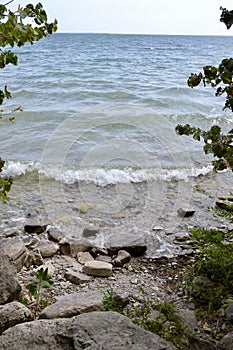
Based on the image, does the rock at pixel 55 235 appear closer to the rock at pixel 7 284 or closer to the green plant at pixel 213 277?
the rock at pixel 7 284

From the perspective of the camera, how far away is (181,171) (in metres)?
6.56

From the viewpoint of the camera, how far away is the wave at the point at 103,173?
6070 mm

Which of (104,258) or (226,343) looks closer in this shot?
(226,343)

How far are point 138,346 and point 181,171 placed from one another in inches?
198

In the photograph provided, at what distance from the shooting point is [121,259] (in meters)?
3.61

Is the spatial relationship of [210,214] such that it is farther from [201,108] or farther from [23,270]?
[201,108]

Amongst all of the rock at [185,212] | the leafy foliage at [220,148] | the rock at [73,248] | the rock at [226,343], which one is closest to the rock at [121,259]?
the rock at [73,248]

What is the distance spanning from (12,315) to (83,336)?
1.89ft

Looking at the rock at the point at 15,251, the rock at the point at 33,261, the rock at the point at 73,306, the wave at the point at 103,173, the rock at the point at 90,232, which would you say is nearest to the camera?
the rock at the point at 73,306

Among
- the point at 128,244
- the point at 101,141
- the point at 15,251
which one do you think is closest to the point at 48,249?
Answer: the point at 15,251

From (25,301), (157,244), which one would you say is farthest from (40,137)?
(25,301)

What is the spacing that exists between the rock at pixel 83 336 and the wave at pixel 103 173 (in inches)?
159

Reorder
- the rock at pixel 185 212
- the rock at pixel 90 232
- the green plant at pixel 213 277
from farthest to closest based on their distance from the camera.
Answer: the rock at pixel 185 212 → the rock at pixel 90 232 → the green plant at pixel 213 277

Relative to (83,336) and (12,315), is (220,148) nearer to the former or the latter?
(83,336)
